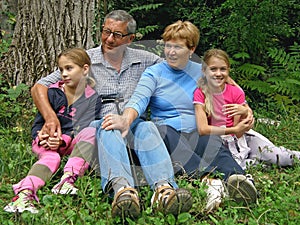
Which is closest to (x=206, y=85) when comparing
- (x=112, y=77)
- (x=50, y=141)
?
(x=112, y=77)

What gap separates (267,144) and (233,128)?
472mm

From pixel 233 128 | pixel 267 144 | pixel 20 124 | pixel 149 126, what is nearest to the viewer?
pixel 149 126

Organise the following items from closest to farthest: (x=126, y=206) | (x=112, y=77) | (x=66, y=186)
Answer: (x=126, y=206)
(x=66, y=186)
(x=112, y=77)

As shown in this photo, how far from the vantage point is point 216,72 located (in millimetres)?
4199

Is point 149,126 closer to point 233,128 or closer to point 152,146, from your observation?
point 152,146

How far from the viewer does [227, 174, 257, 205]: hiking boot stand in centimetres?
344

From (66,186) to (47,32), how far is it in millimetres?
1988

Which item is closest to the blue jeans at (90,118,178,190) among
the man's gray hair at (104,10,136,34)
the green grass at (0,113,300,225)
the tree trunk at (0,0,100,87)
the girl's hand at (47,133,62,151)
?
the green grass at (0,113,300,225)

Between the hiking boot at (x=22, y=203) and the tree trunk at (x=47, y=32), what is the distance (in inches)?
75.7

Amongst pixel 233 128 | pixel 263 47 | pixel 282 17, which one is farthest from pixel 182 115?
pixel 282 17

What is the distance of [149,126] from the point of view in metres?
3.67

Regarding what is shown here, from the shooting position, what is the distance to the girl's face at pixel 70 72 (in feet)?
13.6

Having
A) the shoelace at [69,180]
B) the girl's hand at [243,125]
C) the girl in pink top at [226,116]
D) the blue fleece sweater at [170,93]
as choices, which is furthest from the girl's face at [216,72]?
the shoelace at [69,180]

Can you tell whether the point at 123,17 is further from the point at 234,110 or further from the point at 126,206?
the point at 126,206
